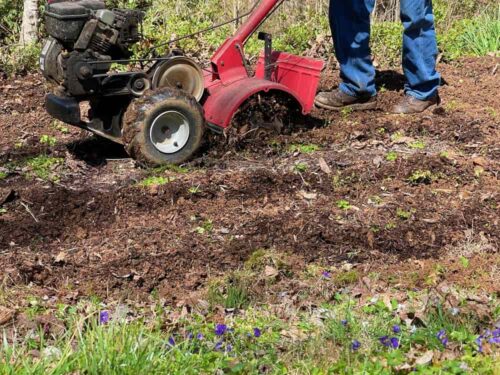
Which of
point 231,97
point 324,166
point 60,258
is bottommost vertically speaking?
point 60,258

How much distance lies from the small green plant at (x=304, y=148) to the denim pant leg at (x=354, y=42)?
3.76 feet

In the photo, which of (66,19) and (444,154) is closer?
(66,19)

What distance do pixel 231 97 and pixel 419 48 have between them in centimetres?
196

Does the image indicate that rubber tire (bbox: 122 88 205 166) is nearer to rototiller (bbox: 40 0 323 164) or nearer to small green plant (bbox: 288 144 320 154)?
rototiller (bbox: 40 0 323 164)

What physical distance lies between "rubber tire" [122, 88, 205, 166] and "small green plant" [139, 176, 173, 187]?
187mm

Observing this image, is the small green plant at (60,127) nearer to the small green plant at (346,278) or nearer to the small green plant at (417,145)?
the small green plant at (417,145)

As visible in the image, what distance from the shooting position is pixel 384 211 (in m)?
5.06

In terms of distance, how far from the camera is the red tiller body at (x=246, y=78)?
235 inches

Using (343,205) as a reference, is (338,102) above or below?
above

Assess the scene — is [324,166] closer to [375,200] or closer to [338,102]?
[375,200]

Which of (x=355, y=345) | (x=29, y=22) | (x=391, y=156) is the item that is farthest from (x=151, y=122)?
(x=29, y=22)

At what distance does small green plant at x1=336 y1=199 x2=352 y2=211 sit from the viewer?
5.13 metres

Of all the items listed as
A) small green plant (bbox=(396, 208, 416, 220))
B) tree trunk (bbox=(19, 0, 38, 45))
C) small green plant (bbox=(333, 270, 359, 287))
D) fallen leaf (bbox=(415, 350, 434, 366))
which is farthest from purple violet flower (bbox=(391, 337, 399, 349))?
tree trunk (bbox=(19, 0, 38, 45))

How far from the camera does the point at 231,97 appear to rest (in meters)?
5.96
